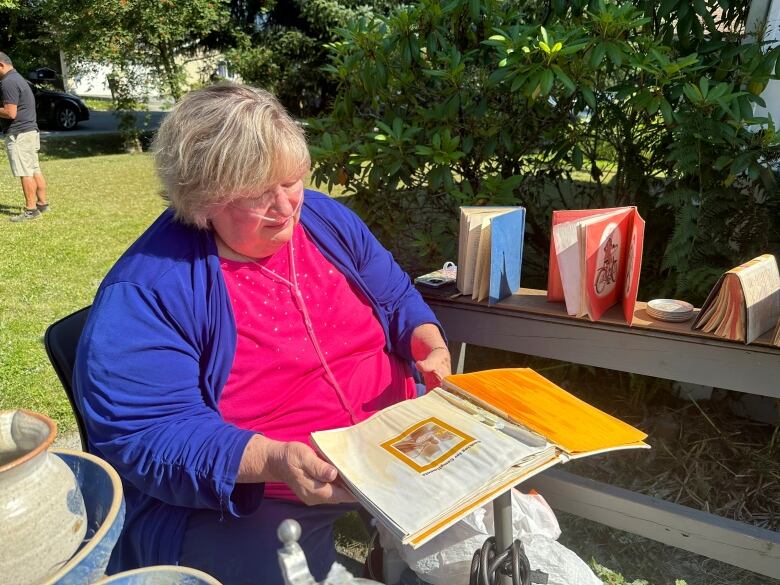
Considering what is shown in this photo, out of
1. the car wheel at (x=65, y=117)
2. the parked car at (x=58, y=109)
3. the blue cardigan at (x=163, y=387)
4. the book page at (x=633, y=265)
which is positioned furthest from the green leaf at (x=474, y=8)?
the car wheel at (x=65, y=117)

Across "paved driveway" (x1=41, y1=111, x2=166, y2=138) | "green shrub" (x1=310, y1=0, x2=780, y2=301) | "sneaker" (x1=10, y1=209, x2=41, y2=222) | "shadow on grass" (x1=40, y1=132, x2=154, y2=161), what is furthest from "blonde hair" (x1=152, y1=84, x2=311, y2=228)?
"paved driveway" (x1=41, y1=111, x2=166, y2=138)

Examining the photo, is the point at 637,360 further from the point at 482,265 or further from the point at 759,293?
the point at 482,265

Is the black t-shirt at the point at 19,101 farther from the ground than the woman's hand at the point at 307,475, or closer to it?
farther from the ground

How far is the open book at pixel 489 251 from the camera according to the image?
6.61 ft

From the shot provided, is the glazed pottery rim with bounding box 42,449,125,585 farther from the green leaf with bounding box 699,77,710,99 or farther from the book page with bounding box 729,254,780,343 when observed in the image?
the green leaf with bounding box 699,77,710,99

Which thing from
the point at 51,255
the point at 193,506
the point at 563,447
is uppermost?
the point at 563,447

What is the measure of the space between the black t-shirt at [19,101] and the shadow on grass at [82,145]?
6.04 meters

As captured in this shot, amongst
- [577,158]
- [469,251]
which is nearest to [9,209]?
[577,158]

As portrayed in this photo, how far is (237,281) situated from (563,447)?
3.03ft

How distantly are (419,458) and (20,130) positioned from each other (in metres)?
7.78

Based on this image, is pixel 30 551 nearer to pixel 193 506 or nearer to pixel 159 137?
pixel 193 506

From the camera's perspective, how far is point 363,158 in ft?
8.76

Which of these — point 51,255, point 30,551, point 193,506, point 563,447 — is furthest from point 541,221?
point 51,255

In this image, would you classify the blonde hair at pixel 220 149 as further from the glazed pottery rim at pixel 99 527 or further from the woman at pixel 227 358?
the glazed pottery rim at pixel 99 527
